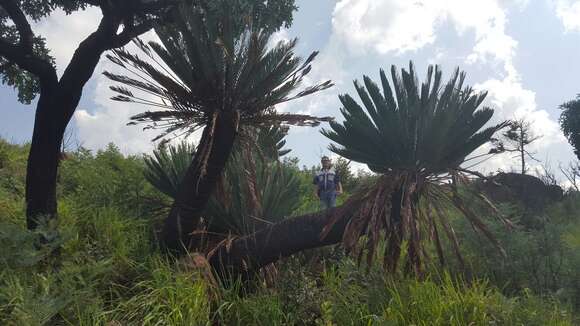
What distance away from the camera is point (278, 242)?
486 centimetres

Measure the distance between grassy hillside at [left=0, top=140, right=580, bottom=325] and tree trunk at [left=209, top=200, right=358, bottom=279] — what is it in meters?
0.25

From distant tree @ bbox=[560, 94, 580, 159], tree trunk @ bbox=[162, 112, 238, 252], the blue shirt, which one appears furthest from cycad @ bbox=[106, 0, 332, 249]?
distant tree @ bbox=[560, 94, 580, 159]

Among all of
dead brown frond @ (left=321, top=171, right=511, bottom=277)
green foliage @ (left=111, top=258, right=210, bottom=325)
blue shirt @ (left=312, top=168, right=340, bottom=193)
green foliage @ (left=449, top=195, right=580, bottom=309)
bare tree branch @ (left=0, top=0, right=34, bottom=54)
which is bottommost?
green foliage @ (left=111, top=258, right=210, bottom=325)

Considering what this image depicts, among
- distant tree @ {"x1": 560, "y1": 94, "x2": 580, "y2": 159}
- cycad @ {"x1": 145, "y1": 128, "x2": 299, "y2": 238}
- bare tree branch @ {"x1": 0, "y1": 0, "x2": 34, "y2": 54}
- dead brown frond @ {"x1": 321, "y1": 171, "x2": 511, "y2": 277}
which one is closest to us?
dead brown frond @ {"x1": 321, "y1": 171, "x2": 511, "y2": 277}

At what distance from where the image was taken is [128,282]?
16.0 feet

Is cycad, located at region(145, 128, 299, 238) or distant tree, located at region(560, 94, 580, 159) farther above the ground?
distant tree, located at region(560, 94, 580, 159)

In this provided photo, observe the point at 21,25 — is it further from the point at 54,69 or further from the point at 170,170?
the point at 170,170

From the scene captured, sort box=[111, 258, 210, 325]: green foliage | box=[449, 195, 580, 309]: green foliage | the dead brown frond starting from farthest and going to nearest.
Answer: box=[449, 195, 580, 309]: green foliage, the dead brown frond, box=[111, 258, 210, 325]: green foliage

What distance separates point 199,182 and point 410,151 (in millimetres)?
1937

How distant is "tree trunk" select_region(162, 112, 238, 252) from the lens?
15.8ft

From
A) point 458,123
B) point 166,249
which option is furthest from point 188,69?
point 458,123

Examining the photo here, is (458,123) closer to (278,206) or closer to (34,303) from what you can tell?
(278,206)

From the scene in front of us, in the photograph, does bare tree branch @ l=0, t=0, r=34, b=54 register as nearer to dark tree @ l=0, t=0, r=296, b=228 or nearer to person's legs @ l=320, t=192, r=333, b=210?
dark tree @ l=0, t=0, r=296, b=228

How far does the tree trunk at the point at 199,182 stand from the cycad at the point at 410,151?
3.05 feet
